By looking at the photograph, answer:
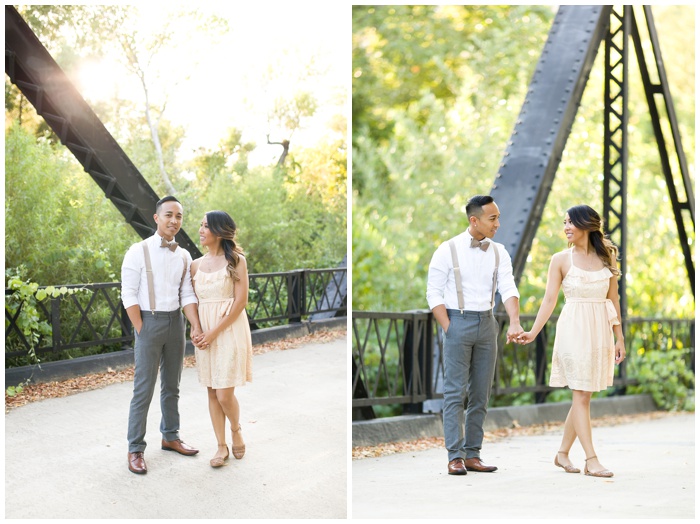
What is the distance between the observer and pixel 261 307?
566 centimetres

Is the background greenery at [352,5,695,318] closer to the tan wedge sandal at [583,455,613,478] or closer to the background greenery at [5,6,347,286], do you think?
the background greenery at [5,6,347,286]

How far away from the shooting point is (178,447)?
4984 millimetres

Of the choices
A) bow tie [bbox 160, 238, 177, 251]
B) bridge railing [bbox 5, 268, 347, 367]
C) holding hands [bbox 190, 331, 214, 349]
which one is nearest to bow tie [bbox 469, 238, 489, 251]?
bridge railing [bbox 5, 268, 347, 367]

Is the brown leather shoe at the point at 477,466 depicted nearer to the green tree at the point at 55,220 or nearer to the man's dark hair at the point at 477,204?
the man's dark hair at the point at 477,204

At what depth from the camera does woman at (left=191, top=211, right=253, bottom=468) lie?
4859mm

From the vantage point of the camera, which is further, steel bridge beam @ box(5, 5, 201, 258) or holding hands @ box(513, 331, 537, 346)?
steel bridge beam @ box(5, 5, 201, 258)

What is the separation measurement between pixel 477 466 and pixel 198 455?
1.52 metres

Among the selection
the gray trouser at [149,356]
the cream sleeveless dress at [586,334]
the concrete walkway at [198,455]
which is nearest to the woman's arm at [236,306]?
the gray trouser at [149,356]

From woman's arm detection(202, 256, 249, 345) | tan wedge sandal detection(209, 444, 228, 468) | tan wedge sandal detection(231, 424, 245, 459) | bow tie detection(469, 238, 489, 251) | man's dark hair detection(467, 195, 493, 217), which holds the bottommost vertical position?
tan wedge sandal detection(209, 444, 228, 468)

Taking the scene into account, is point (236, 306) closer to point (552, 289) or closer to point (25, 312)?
point (25, 312)

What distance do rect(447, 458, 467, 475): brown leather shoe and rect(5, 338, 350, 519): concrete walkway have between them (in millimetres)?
573

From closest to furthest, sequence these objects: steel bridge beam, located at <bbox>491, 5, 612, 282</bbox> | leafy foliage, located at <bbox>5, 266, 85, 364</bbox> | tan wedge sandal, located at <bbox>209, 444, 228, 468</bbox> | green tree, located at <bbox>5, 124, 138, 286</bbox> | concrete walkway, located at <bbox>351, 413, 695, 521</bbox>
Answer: concrete walkway, located at <bbox>351, 413, 695, 521</bbox> < tan wedge sandal, located at <bbox>209, 444, 228, 468</bbox> < leafy foliage, located at <bbox>5, 266, 85, 364</bbox> < green tree, located at <bbox>5, 124, 138, 286</bbox> < steel bridge beam, located at <bbox>491, 5, 612, 282</bbox>

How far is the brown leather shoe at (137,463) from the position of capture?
4.74 meters

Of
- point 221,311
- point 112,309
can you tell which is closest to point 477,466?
point 221,311
